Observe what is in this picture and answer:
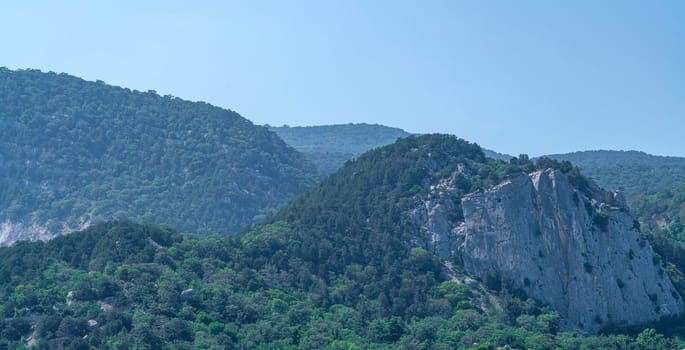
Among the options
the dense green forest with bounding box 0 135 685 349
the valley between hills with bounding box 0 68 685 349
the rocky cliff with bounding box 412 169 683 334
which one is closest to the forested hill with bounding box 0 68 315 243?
the dense green forest with bounding box 0 135 685 349

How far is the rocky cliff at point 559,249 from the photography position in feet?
309

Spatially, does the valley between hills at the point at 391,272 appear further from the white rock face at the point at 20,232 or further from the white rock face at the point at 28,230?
the white rock face at the point at 20,232

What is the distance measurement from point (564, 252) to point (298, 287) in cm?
2357

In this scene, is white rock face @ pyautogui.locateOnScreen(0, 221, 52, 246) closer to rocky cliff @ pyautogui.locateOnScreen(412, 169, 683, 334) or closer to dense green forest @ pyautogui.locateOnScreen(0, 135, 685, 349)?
dense green forest @ pyautogui.locateOnScreen(0, 135, 685, 349)

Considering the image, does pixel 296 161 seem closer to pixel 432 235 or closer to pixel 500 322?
pixel 432 235

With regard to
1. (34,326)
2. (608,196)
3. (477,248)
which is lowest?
(34,326)

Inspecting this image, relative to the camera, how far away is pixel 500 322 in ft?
287

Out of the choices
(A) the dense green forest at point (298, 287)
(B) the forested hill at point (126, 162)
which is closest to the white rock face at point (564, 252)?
(A) the dense green forest at point (298, 287)

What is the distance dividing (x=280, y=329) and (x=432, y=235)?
955 inches

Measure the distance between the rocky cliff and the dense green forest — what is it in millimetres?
2358

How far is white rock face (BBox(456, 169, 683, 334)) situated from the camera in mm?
94062

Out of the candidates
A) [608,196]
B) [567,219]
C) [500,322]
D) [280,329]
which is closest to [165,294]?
[280,329]

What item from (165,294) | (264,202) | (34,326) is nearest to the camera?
(34,326)

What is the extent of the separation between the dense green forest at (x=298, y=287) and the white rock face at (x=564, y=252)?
8.54 ft
